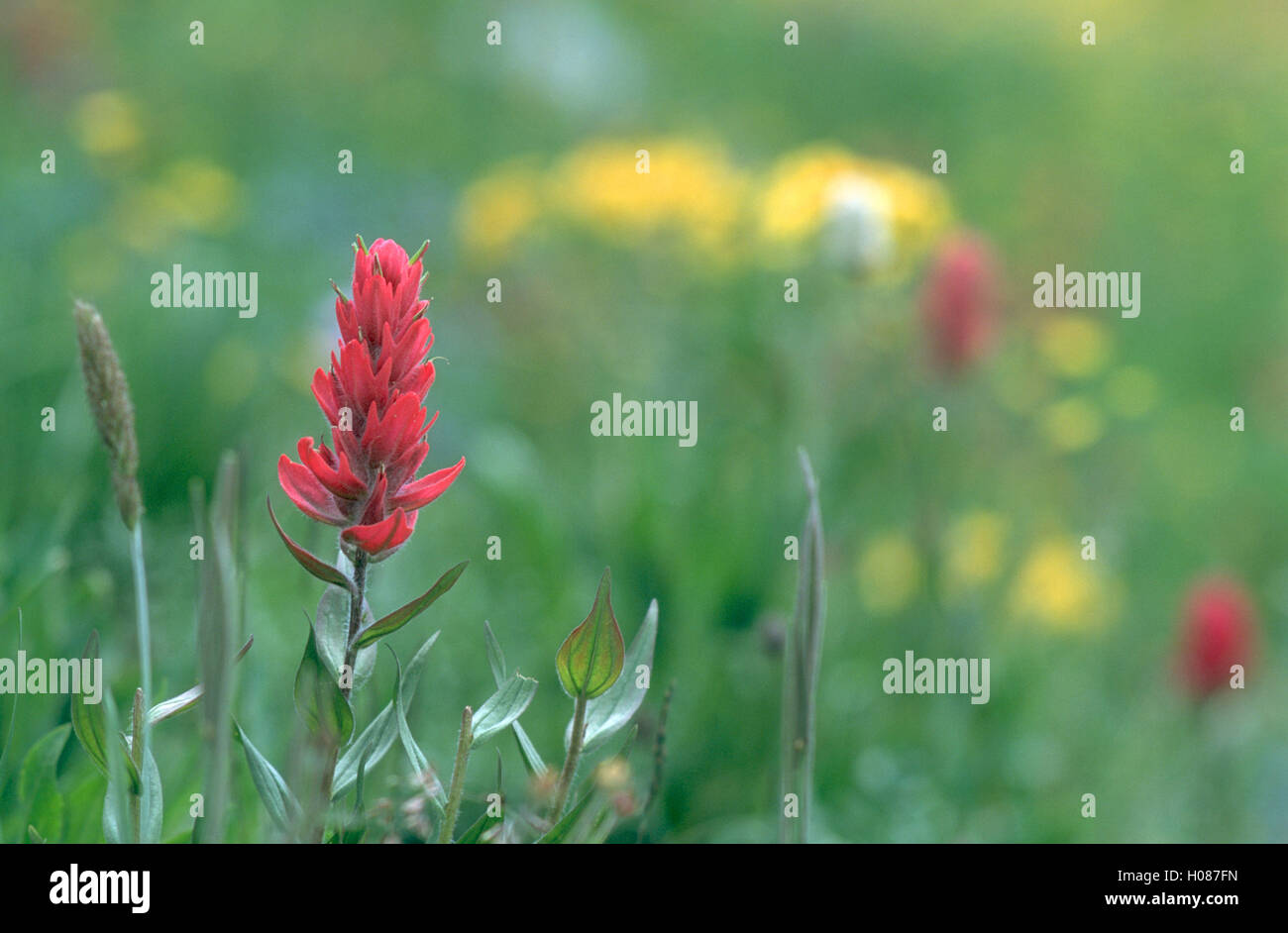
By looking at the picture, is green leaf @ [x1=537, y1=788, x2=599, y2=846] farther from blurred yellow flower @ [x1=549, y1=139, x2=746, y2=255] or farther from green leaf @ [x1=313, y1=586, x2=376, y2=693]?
blurred yellow flower @ [x1=549, y1=139, x2=746, y2=255]

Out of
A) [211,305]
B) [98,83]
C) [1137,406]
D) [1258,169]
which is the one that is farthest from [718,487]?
[1258,169]

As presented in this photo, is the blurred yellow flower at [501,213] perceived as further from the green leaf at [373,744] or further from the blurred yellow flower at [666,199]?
the green leaf at [373,744]

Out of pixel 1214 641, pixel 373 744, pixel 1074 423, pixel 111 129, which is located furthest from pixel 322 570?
pixel 111 129

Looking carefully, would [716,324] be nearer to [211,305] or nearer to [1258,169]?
[211,305]

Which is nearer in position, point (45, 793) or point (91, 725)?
point (91, 725)

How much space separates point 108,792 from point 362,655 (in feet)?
0.76

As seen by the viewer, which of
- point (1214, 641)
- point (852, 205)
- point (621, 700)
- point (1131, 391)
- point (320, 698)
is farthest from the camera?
point (1131, 391)

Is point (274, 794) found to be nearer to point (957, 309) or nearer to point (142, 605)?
point (142, 605)

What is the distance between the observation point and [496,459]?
7.82 ft

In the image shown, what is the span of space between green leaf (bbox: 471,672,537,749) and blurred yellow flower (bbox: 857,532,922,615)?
5.33 feet

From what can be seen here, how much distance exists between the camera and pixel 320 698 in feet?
3.01

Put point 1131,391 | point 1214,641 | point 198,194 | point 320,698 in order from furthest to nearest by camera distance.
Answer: point 198,194
point 1131,391
point 1214,641
point 320,698

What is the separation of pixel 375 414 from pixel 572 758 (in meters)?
0.33

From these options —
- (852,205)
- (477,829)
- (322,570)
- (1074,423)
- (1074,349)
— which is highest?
(852,205)
